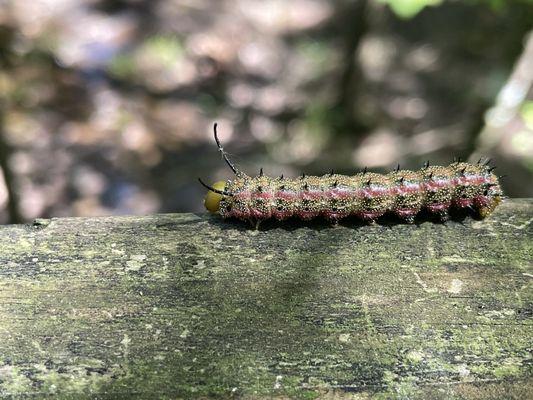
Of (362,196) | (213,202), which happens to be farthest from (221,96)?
(362,196)

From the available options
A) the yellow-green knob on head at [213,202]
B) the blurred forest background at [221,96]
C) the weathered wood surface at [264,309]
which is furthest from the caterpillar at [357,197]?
the blurred forest background at [221,96]

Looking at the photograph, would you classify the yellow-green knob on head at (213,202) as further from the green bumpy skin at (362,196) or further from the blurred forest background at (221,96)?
the blurred forest background at (221,96)

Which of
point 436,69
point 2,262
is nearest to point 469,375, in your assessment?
point 2,262

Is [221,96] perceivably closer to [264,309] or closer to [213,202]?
[213,202]

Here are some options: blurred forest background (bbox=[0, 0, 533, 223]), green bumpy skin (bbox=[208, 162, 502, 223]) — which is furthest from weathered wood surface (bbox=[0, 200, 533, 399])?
blurred forest background (bbox=[0, 0, 533, 223])

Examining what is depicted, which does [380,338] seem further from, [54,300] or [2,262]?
[2,262]

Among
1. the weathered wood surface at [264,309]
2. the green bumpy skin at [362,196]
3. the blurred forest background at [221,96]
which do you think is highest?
the blurred forest background at [221,96]

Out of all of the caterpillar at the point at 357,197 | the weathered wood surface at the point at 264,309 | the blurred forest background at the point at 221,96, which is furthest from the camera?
the blurred forest background at the point at 221,96
